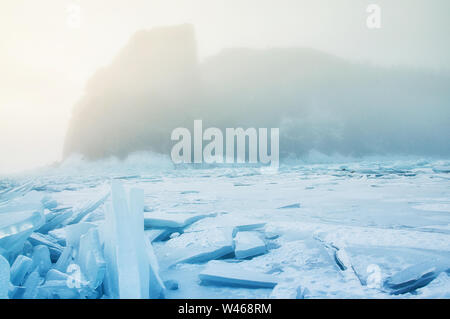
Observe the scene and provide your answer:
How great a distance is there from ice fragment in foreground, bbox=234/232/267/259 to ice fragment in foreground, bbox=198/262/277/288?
0.83 ft

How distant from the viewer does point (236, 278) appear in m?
1.38

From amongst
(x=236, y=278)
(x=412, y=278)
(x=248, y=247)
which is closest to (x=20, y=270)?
(x=236, y=278)

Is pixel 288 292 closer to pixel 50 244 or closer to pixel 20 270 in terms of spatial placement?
pixel 20 270

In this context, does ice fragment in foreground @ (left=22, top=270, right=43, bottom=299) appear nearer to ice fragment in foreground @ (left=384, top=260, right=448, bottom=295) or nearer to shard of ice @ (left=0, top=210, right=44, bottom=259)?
shard of ice @ (left=0, top=210, right=44, bottom=259)

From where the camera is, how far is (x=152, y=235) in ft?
6.87

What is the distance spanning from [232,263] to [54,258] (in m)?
1.15

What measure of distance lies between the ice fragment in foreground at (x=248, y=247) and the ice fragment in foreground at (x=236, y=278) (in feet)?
0.83

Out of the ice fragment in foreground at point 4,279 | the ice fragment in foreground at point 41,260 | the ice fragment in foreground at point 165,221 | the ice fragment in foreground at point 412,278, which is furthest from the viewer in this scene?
the ice fragment in foreground at point 165,221

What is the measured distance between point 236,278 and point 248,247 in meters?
0.41

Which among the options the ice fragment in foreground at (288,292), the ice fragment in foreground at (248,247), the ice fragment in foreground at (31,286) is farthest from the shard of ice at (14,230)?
the ice fragment in foreground at (288,292)

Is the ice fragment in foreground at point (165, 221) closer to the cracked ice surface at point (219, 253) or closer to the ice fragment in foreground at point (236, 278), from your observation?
the cracked ice surface at point (219, 253)

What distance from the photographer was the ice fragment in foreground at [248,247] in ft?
5.73

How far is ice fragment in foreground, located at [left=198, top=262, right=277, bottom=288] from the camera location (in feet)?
4.53
